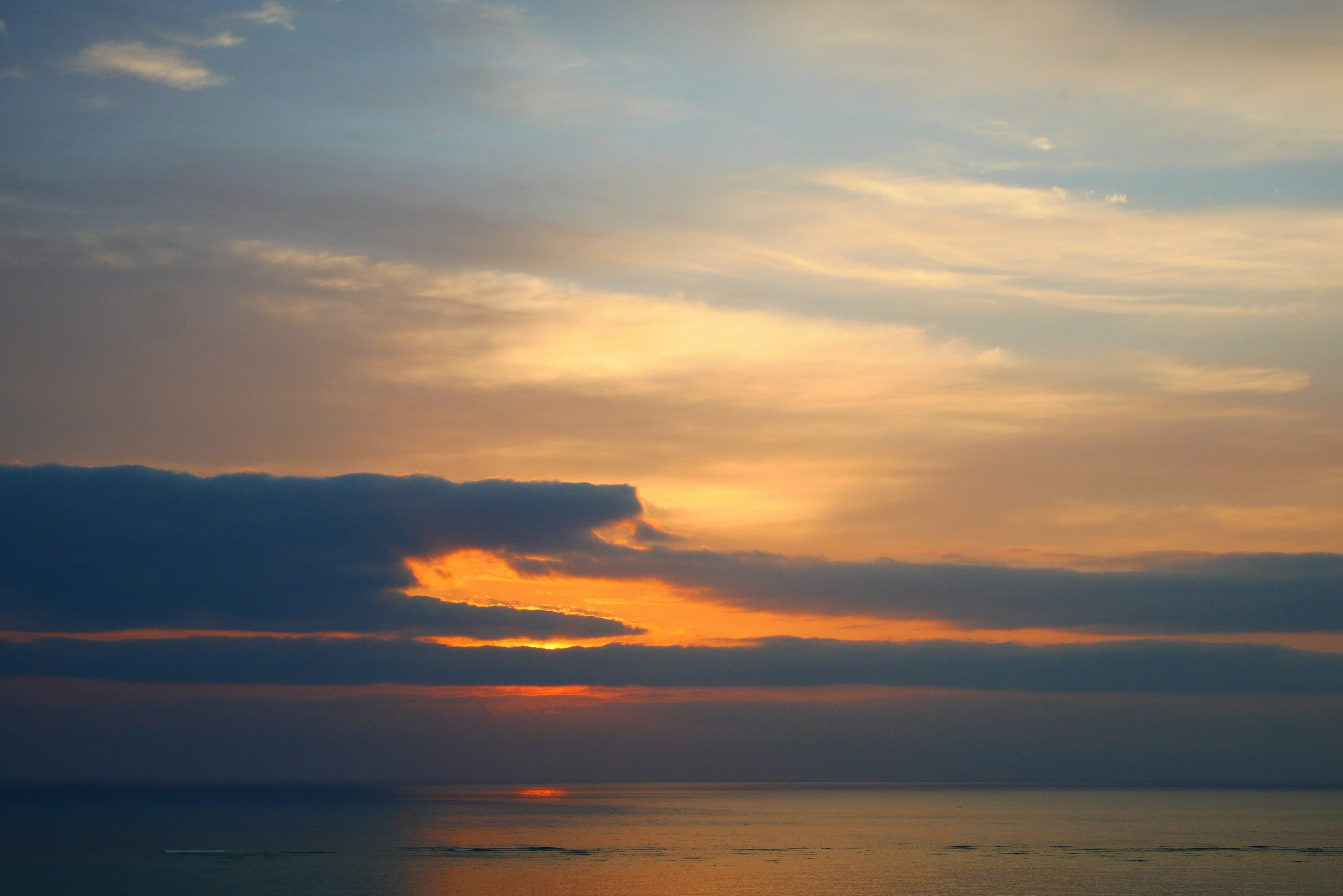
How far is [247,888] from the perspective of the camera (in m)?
105

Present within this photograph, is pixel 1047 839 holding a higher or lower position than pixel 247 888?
lower

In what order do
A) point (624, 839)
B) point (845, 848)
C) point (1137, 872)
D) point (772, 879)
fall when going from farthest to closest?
point (624, 839)
point (845, 848)
point (1137, 872)
point (772, 879)

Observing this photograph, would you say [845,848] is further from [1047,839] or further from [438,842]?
[438,842]

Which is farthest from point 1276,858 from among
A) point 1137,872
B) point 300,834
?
point 300,834

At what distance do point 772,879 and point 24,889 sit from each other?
253 ft

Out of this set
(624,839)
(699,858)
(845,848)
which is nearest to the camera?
(699,858)

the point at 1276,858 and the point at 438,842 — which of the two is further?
the point at 438,842

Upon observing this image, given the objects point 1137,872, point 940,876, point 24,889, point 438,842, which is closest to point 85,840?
point 438,842

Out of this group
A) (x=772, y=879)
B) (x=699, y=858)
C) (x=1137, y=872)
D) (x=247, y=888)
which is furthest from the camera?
(x=699, y=858)

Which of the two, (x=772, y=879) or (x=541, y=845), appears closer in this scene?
(x=772, y=879)

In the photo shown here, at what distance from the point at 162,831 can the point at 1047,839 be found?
157642 millimetres

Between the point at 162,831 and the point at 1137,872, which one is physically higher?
the point at 1137,872

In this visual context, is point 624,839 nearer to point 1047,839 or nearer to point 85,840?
point 1047,839

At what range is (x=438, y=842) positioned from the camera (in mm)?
169500
